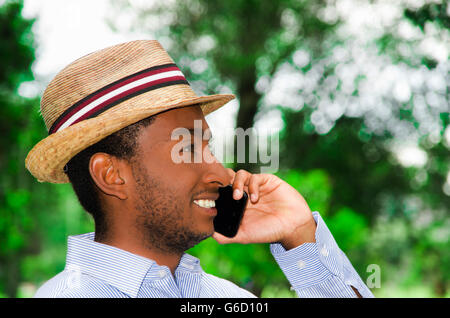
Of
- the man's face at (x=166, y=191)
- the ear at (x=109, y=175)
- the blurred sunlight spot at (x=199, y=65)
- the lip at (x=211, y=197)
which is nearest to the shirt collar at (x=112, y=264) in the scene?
the man's face at (x=166, y=191)

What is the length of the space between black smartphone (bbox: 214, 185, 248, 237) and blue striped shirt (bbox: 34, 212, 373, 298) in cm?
23

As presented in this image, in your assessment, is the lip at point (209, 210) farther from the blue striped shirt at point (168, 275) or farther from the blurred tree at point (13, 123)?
the blurred tree at point (13, 123)

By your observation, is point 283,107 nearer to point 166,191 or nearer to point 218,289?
point 218,289

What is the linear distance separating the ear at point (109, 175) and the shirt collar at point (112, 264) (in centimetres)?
24

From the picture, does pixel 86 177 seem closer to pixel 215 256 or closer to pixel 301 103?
pixel 215 256

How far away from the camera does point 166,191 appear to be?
6.10 ft

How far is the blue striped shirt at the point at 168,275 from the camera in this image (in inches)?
69.2

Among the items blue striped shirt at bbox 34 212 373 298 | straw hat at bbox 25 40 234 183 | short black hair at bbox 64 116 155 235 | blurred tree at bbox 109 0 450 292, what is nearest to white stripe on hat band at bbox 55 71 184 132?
straw hat at bbox 25 40 234 183

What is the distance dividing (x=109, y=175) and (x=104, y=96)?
348mm

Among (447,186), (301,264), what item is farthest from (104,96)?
(447,186)

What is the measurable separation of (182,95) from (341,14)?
37.9 ft

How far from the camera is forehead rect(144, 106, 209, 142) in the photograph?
6.23ft

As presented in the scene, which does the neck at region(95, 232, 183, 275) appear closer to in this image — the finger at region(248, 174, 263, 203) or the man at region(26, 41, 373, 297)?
the man at region(26, 41, 373, 297)
